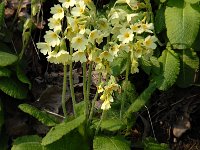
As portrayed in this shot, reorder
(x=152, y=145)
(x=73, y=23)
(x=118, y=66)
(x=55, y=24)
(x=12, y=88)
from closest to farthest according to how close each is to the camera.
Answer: (x=73, y=23)
(x=55, y=24)
(x=152, y=145)
(x=12, y=88)
(x=118, y=66)

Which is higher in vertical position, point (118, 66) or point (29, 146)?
point (118, 66)

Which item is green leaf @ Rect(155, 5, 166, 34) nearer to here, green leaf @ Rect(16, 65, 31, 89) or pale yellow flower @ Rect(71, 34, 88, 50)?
green leaf @ Rect(16, 65, 31, 89)

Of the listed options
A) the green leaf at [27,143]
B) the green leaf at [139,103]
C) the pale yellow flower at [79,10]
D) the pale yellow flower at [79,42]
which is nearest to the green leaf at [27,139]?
the green leaf at [27,143]

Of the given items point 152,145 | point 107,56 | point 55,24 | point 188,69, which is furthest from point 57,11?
point 188,69

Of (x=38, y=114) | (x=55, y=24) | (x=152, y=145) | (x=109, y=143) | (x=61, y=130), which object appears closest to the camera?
(x=55, y=24)

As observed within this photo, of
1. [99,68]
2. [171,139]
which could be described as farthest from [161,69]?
[99,68]

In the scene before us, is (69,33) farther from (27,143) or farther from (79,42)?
(27,143)

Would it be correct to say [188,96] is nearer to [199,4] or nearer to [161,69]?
[161,69]

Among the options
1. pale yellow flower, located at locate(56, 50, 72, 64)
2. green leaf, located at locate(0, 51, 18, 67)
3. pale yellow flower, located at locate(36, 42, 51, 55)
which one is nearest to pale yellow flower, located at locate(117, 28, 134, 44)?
pale yellow flower, located at locate(56, 50, 72, 64)
